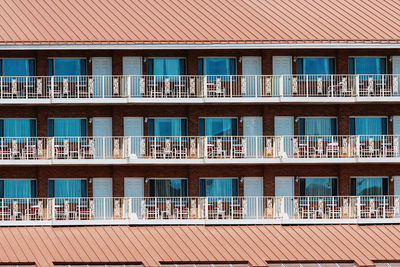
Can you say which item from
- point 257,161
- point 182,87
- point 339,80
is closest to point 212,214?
point 257,161

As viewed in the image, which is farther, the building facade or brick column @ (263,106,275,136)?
brick column @ (263,106,275,136)

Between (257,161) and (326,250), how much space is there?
16.6 feet

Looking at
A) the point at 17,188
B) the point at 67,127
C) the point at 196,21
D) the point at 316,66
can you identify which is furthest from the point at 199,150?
the point at 17,188

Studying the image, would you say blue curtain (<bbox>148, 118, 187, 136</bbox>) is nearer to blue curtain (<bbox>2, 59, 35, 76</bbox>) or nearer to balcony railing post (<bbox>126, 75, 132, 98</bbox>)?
balcony railing post (<bbox>126, 75, 132, 98</bbox>)

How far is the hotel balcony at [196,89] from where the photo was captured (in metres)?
41.9

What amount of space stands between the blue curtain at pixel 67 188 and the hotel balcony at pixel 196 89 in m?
3.76

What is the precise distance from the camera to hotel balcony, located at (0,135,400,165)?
1644 inches

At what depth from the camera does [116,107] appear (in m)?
43.0

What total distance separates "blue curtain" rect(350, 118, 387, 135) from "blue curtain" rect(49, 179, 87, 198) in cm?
1284

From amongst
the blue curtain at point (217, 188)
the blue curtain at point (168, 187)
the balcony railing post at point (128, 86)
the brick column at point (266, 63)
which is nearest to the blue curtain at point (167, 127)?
the balcony railing post at point (128, 86)

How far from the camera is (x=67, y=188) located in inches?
1686

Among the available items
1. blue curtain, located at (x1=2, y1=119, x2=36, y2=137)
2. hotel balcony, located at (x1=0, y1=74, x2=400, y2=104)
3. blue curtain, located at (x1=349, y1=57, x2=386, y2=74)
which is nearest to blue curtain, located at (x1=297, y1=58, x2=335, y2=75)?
hotel balcony, located at (x1=0, y1=74, x2=400, y2=104)

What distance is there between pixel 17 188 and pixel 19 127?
2772mm

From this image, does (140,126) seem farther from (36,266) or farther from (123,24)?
(36,266)
